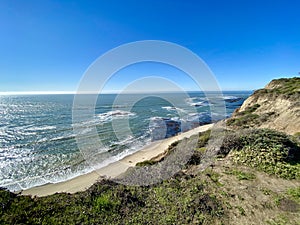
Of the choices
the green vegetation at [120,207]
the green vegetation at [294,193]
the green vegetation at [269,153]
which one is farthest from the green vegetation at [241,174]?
the green vegetation at [120,207]

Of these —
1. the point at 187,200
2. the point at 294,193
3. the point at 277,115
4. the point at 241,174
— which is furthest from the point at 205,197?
the point at 277,115

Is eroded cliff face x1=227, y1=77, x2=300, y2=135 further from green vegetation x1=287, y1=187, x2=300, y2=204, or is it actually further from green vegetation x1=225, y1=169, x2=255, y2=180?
green vegetation x1=287, y1=187, x2=300, y2=204

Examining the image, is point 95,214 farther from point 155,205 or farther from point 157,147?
point 157,147

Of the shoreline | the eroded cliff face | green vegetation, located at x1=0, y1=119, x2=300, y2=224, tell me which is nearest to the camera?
green vegetation, located at x1=0, y1=119, x2=300, y2=224

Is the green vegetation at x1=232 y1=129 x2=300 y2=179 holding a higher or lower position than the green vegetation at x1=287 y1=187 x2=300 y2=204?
higher

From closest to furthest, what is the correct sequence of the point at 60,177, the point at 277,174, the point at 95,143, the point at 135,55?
the point at 277,174 < the point at 135,55 < the point at 60,177 < the point at 95,143

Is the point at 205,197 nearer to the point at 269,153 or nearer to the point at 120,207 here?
the point at 120,207

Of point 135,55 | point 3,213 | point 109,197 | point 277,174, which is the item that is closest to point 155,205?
point 109,197

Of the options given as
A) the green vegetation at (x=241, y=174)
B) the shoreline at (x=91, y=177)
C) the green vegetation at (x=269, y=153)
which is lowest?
the shoreline at (x=91, y=177)

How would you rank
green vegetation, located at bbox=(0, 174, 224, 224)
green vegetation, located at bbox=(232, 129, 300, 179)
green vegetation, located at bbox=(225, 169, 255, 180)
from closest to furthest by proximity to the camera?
green vegetation, located at bbox=(0, 174, 224, 224), green vegetation, located at bbox=(225, 169, 255, 180), green vegetation, located at bbox=(232, 129, 300, 179)

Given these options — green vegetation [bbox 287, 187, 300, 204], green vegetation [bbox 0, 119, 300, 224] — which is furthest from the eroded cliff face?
green vegetation [bbox 287, 187, 300, 204]

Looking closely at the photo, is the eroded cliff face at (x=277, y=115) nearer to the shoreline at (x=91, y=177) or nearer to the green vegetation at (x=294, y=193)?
the green vegetation at (x=294, y=193)
